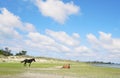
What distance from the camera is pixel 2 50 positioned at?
7776 inches

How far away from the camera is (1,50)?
194250mm

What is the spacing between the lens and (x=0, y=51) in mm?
188375

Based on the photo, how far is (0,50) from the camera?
191250mm

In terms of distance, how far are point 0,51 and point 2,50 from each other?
9149 mm

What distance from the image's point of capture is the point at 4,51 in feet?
655

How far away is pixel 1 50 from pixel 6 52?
625 cm

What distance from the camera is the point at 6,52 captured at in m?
200

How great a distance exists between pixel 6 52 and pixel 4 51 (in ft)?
5.61

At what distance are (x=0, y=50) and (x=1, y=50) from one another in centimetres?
300

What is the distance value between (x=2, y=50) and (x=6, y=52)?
3.75 meters
